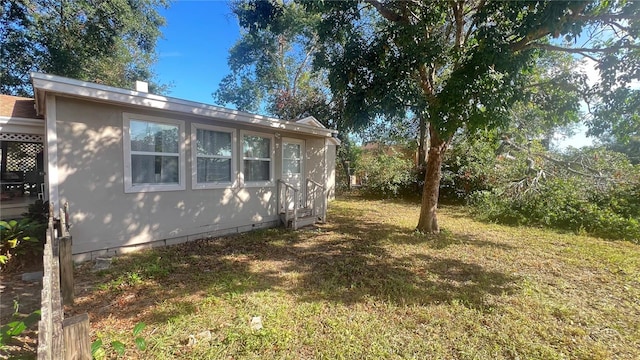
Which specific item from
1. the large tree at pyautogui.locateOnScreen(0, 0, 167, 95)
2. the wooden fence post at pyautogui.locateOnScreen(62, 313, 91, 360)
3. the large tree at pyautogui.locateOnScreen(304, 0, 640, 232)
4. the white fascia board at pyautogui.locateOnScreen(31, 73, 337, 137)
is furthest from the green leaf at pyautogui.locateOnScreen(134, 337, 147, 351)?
the large tree at pyautogui.locateOnScreen(0, 0, 167, 95)

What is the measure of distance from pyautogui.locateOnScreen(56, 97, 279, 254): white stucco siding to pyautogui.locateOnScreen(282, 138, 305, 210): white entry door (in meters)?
2.42

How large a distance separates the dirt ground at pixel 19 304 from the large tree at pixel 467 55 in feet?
17.7

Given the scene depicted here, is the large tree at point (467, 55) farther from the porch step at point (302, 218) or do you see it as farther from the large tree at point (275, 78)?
the large tree at point (275, 78)

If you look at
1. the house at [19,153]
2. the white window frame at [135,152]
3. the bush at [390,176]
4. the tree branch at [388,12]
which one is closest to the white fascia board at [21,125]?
the house at [19,153]

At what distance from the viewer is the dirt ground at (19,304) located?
2.37 meters

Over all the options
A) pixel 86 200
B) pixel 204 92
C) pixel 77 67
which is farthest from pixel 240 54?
pixel 86 200

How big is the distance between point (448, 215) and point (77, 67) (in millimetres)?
15291

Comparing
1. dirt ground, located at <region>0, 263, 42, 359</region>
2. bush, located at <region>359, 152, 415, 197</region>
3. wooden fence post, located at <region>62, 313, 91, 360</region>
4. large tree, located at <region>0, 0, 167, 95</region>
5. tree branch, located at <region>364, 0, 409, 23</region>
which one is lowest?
dirt ground, located at <region>0, 263, 42, 359</region>

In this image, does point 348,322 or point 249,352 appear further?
point 348,322

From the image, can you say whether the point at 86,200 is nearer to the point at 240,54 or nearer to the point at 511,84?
the point at 511,84

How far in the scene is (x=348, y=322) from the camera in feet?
9.78

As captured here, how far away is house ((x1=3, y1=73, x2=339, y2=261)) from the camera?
431cm

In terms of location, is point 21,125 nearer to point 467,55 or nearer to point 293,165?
point 293,165

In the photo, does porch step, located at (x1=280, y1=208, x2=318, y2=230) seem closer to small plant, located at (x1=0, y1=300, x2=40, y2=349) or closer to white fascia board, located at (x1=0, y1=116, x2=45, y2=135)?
small plant, located at (x1=0, y1=300, x2=40, y2=349)
